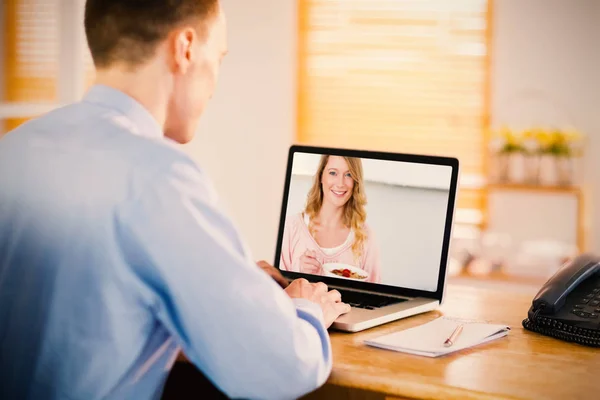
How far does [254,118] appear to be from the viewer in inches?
186

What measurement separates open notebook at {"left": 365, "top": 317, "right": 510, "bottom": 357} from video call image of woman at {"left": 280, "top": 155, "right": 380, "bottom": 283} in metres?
0.24

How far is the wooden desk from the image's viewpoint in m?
1.13

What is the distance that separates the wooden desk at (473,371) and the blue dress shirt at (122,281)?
105 millimetres

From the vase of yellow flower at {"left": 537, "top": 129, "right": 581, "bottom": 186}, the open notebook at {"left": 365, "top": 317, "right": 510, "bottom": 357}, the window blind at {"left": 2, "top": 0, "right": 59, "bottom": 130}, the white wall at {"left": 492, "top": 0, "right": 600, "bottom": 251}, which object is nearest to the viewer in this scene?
the open notebook at {"left": 365, "top": 317, "right": 510, "bottom": 357}

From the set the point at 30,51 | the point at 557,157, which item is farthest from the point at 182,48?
the point at 557,157

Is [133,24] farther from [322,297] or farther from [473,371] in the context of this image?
[473,371]

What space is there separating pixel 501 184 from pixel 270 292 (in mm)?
3373

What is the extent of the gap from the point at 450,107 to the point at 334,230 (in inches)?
123

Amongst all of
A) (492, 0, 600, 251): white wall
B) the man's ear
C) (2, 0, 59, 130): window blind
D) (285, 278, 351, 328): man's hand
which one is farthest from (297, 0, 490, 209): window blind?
the man's ear

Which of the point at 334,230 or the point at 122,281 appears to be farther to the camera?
the point at 334,230

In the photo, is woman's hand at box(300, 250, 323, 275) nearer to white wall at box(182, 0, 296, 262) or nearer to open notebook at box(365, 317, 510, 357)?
open notebook at box(365, 317, 510, 357)

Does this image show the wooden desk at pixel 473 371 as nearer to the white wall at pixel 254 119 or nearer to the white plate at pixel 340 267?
the white plate at pixel 340 267

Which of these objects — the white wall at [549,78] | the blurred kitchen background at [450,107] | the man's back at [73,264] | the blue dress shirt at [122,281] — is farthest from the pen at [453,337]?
the white wall at [549,78]

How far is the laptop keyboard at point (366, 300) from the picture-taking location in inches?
62.6
